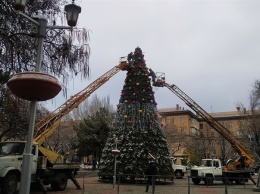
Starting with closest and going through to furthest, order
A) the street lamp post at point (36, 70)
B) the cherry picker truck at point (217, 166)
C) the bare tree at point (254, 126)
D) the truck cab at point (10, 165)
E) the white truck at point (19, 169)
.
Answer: the street lamp post at point (36, 70), the truck cab at point (10, 165), the white truck at point (19, 169), the cherry picker truck at point (217, 166), the bare tree at point (254, 126)

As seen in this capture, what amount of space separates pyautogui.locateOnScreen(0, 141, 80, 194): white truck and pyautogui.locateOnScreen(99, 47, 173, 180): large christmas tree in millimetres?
4498

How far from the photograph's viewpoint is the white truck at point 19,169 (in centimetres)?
1281

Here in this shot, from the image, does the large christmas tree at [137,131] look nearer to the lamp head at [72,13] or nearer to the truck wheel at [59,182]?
the truck wheel at [59,182]

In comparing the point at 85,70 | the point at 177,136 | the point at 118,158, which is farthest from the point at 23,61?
the point at 177,136

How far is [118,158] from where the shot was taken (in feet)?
72.3

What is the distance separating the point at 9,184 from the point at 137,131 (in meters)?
11.2

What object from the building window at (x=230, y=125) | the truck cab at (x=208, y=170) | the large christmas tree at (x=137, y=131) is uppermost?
the building window at (x=230, y=125)

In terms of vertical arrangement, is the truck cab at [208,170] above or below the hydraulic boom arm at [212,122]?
below

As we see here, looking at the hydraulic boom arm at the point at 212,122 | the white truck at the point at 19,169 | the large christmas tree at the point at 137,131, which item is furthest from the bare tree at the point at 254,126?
the white truck at the point at 19,169

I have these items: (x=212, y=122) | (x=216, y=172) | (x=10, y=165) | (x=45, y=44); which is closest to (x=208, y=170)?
(x=216, y=172)

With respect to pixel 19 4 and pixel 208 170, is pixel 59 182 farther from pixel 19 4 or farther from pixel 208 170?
pixel 208 170

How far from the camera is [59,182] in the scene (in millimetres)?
16875

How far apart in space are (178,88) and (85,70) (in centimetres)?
2360

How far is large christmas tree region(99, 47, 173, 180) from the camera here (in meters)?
21.8
